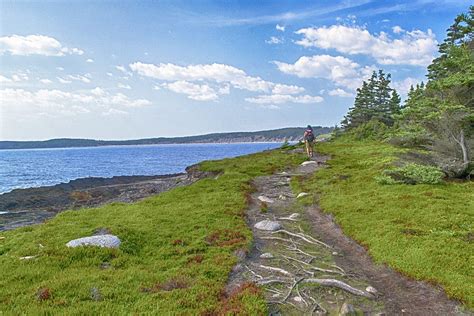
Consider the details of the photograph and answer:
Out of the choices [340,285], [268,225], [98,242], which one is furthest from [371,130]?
[98,242]

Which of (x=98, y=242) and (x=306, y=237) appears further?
(x=306, y=237)

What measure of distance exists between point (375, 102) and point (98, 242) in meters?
79.1

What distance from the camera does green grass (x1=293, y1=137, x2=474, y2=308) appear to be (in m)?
10.3

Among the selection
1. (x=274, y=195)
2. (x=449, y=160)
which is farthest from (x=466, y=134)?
(x=274, y=195)

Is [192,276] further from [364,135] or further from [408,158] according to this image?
[364,135]

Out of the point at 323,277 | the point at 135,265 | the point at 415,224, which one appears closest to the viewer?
the point at 323,277

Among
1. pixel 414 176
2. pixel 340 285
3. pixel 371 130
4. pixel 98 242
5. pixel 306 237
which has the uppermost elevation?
pixel 371 130

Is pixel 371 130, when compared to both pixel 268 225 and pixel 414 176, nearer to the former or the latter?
pixel 414 176

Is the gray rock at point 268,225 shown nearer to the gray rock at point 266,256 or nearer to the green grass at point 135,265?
the green grass at point 135,265

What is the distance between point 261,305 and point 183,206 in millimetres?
13248

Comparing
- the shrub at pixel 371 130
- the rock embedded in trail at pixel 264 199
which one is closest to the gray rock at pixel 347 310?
the rock embedded in trail at pixel 264 199

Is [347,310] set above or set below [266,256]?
above

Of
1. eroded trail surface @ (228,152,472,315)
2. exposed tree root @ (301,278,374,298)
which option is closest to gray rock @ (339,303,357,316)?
eroded trail surface @ (228,152,472,315)

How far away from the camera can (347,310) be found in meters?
8.24
